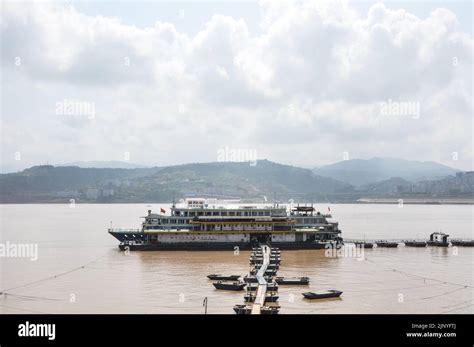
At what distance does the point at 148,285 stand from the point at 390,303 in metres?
19.6

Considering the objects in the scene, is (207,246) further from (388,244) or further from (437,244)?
(437,244)

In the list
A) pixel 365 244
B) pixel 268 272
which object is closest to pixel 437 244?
pixel 365 244

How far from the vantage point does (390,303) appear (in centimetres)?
3947

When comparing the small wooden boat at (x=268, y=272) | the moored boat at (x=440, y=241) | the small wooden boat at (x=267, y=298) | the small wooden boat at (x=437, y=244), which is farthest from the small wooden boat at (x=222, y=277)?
the moored boat at (x=440, y=241)

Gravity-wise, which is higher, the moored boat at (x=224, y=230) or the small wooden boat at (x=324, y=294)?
the moored boat at (x=224, y=230)

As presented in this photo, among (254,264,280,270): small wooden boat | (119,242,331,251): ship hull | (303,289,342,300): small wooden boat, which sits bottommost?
(303,289,342,300): small wooden boat

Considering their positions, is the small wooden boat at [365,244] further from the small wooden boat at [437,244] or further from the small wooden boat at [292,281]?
the small wooden boat at [292,281]

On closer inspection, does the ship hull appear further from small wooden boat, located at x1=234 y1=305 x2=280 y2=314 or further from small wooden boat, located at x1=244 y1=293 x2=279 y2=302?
small wooden boat, located at x1=234 y1=305 x2=280 y2=314

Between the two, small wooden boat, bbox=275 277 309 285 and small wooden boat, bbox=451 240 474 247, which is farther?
small wooden boat, bbox=451 240 474 247

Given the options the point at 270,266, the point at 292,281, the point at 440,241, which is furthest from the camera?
the point at 440,241

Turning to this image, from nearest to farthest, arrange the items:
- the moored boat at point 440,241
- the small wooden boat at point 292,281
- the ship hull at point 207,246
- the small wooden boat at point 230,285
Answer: the small wooden boat at point 230,285
the small wooden boat at point 292,281
the ship hull at point 207,246
the moored boat at point 440,241

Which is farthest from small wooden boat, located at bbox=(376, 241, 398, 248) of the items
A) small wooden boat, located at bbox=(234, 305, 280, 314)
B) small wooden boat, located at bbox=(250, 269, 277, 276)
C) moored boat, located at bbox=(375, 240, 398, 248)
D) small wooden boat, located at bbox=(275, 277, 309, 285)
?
small wooden boat, located at bbox=(234, 305, 280, 314)
